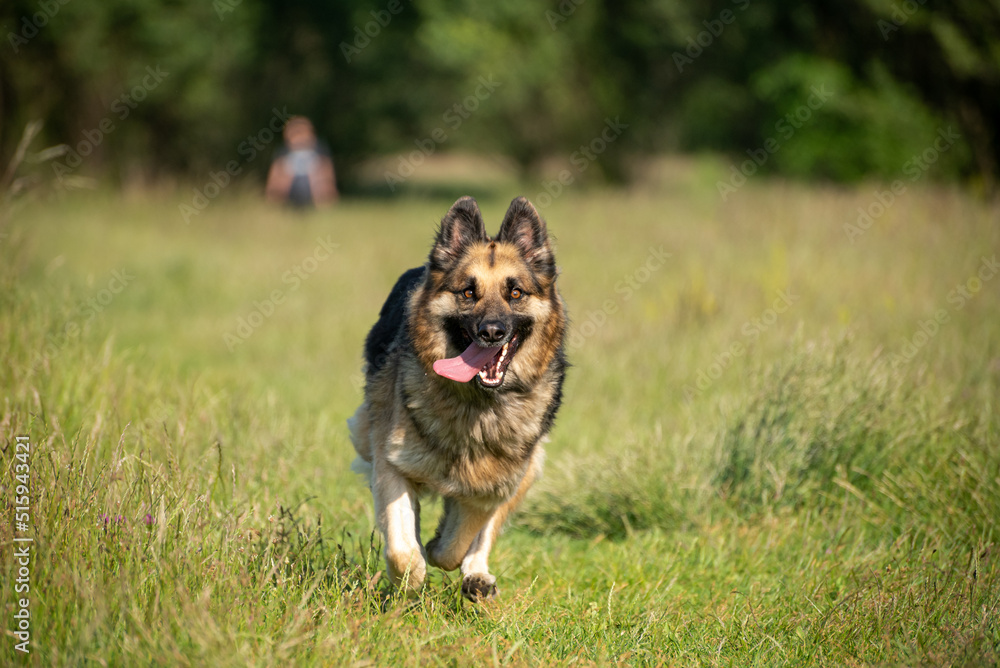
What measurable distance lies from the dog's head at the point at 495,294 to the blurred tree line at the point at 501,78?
14.6 m

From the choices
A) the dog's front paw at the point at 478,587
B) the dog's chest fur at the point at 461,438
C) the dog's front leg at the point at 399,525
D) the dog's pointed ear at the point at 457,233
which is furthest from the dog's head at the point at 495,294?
the dog's front paw at the point at 478,587

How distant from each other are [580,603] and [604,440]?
238 cm

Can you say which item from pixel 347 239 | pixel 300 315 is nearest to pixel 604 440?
pixel 300 315

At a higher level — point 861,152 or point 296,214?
point 861,152

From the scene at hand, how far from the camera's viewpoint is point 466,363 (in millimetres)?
3529

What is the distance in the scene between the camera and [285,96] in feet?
68.0

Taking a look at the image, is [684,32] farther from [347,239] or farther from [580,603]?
[580,603]

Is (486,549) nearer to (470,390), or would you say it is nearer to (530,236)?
(470,390)

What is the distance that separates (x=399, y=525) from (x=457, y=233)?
1356 millimetres


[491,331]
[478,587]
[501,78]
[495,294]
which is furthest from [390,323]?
[501,78]

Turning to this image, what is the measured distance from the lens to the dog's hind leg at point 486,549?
343 centimetres

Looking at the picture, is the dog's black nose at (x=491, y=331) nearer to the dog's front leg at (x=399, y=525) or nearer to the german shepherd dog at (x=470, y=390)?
the german shepherd dog at (x=470, y=390)

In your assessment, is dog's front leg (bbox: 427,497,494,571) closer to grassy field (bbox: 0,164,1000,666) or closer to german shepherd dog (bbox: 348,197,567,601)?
german shepherd dog (bbox: 348,197,567,601)

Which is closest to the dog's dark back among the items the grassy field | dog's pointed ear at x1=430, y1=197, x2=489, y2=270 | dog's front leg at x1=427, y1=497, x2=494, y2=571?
dog's pointed ear at x1=430, y1=197, x2=489, y2=270
